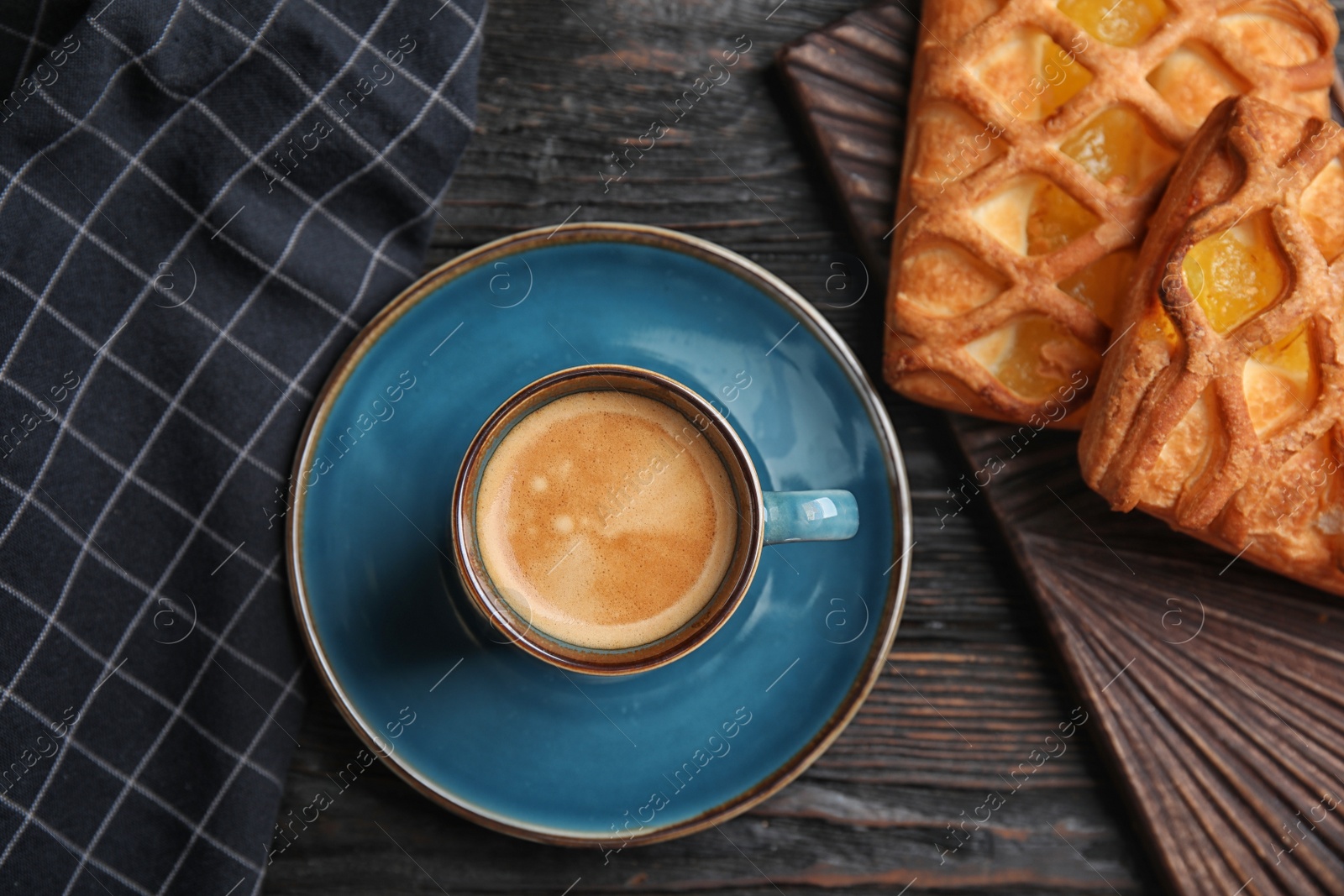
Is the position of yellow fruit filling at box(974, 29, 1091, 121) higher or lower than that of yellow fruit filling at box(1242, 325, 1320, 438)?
higher

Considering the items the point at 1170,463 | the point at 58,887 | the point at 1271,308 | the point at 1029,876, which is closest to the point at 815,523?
the point at 1170,463

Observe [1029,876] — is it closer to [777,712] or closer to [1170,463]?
[777,712]

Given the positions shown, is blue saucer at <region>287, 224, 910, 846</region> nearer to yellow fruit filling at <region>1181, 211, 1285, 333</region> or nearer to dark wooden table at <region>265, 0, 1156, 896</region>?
dark wooden table at <region>265, 0, 1156, 896</region>

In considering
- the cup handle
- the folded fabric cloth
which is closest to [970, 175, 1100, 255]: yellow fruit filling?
the cup handle

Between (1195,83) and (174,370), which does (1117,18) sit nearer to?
(1195,83)

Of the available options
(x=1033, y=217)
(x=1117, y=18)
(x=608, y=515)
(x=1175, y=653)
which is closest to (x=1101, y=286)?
(x=1033, y=217)

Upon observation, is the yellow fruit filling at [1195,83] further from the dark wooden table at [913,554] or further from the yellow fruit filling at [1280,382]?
the dark wooden table at [913,554]
